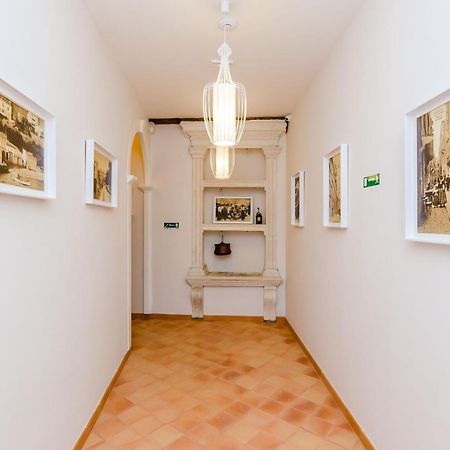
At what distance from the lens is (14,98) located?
1.54 m

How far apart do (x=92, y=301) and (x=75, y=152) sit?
42.9 inches

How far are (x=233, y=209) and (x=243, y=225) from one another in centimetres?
31

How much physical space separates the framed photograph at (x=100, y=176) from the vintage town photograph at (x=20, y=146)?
2.23 feet

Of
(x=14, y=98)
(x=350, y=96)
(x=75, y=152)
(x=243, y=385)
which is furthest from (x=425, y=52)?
(x=243, y=385)

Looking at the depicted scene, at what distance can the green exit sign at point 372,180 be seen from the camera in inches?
87.6

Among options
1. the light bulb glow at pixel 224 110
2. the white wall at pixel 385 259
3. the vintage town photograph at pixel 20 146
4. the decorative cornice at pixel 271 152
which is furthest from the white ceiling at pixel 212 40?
the vintage town photograph at pixel 20 146

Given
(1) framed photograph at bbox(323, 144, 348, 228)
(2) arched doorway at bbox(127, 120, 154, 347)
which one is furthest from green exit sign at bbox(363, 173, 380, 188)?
(2) arched doorway at bbox(127, 120, 154, 347)

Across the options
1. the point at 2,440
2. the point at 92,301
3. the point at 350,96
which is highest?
the point at 350,96

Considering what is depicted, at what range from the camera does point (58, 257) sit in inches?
81.9

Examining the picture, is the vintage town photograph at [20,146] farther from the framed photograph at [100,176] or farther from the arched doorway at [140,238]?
the arched doorway at [140,238]

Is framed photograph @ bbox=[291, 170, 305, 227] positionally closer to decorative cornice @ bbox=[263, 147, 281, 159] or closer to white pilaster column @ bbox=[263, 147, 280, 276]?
white pilaster column @ bbox=[263, 147, 280, 276]

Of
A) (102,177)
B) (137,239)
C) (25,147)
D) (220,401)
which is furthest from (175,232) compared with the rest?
(25,147)

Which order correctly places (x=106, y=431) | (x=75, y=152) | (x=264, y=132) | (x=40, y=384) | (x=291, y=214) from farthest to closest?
(x=264, y=132) → (x=291, y=214) → (x=106, y=431) → (x=75, y=152) → (x=40, y=384)

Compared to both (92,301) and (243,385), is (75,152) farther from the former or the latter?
(243,385)
